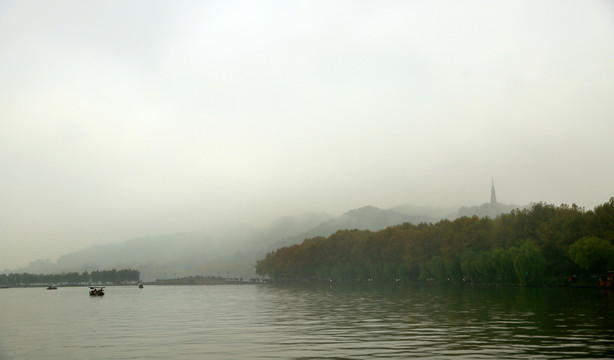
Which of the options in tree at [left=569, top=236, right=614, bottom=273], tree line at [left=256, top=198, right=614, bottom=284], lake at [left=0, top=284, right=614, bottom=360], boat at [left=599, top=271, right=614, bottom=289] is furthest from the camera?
tree line at [left=256, top=198, right=614, bottom=284]

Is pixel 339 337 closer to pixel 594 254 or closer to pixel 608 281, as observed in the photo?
pixel 608 281

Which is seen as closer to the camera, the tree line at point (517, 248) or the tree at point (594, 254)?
the tree at point (594, 254)

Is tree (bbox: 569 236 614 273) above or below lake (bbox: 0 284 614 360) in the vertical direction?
above

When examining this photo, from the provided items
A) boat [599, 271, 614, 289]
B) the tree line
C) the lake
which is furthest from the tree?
the lake

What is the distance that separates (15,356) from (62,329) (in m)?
18.9

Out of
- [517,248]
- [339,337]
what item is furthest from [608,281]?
[339,337]

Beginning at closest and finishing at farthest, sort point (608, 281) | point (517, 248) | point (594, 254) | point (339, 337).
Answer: point (339, 337) → point (608, 281) → point (594, 254) → point (517, 248)

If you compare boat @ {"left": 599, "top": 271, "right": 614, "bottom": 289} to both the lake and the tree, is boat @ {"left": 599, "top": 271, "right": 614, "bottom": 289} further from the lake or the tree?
the lake

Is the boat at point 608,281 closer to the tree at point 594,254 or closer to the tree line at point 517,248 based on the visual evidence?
the tree at point 594,254

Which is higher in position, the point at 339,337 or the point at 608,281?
the point at 339,337

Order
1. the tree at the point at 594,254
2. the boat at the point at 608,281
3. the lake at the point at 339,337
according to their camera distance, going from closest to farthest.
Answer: the lake at the point at 339,337
the boat at the point at 608,281
the tree at the point at 594,254

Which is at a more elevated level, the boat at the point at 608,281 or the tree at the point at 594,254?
the tree at the point at 594,254

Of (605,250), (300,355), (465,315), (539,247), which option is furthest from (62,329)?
(539,247)

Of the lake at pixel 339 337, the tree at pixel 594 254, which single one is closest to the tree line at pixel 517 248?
the tree at pixel 594 254
